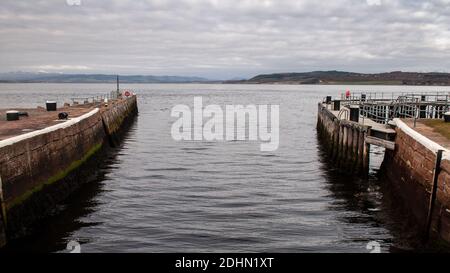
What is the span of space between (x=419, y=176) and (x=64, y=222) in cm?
1117

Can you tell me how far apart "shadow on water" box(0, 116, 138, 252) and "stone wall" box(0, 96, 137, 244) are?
301 millimetres

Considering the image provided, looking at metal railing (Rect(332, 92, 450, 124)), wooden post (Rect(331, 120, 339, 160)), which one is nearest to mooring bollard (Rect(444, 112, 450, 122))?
wooden post (Rect(331, 120, 339, 160))

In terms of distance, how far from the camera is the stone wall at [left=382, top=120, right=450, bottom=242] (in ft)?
39.8

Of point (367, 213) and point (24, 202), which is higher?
point (24, 202)

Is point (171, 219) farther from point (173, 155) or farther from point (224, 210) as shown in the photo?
point (173, 155)

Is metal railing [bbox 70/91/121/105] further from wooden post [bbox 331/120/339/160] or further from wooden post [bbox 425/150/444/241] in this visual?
wooden post [bbox 425/150/444/241]

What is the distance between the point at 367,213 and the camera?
17469 mm

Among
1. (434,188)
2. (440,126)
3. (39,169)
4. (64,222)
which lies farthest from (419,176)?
(39,169)

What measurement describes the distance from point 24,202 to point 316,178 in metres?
13.7

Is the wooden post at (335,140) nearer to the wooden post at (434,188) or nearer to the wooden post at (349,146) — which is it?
the wooden post at (349,146)

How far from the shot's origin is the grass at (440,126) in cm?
1866

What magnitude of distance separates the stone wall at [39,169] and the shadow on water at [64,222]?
0.99ft

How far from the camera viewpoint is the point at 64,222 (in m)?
15.8
